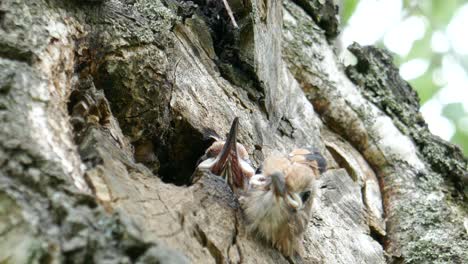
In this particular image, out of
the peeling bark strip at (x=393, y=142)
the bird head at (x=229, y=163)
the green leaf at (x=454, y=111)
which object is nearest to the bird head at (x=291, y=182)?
the bird head at (x=229, y=163)

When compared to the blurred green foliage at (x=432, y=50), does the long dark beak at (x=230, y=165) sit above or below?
below

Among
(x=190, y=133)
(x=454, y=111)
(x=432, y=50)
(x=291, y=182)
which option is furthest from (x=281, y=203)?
(x=432, y=50)

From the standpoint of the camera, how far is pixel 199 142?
3.11 metres

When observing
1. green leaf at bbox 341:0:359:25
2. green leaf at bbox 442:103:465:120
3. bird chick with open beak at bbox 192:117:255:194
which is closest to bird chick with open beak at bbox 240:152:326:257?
bird chick with open beak at bbox 192:117:255:194

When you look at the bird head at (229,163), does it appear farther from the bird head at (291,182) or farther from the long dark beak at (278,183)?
the long dark beak at (278,183)

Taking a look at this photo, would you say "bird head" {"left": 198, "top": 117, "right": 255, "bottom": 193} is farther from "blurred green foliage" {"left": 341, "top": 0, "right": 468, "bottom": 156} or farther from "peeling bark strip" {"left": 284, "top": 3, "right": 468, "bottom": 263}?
"blurred green foliage" {"left": 341, "top": 0, "right": 468, "bottom": 156}

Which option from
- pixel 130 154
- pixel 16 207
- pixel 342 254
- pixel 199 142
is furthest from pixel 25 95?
pixel 342 254

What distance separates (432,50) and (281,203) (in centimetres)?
457

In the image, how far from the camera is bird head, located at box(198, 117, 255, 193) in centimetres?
278

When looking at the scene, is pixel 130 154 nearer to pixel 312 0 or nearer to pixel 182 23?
pixel 182 23

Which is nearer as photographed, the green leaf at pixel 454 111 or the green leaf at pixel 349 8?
the green leaf at pixel 349 8

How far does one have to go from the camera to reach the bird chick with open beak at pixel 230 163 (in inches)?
109

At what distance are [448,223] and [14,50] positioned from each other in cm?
274

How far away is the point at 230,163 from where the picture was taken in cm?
286
